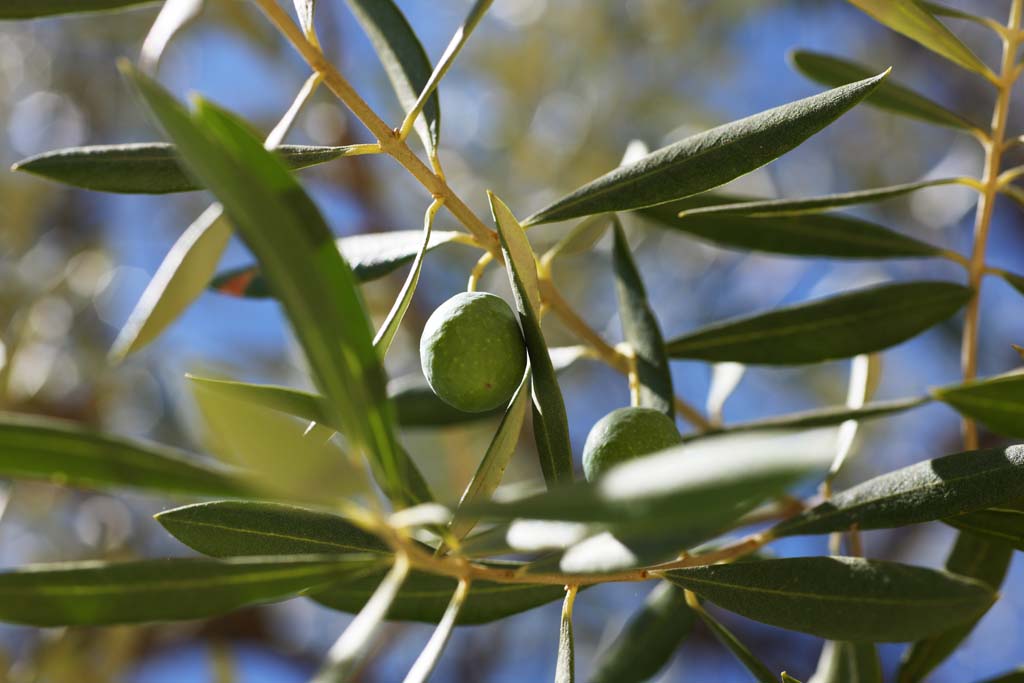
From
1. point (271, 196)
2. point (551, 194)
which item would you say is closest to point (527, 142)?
point (551, 194)

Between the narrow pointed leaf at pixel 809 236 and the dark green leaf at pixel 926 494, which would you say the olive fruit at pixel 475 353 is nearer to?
the dark green leaf at pixel 926 494

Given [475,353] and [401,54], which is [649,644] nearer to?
[475,353]

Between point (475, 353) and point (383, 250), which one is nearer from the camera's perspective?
point (475, 353)

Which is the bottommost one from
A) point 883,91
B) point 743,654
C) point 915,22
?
point 743,654

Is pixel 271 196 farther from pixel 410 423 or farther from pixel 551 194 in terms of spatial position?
pixel 551 194

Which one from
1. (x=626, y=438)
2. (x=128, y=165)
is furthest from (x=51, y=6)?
(x=626, y=438)
